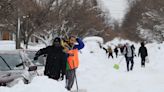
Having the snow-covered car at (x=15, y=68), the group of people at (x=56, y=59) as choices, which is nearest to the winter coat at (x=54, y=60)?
the group of people at (x=56, y=59)

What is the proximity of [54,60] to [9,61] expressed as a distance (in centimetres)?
122

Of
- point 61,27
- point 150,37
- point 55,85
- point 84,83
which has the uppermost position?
point 55,85

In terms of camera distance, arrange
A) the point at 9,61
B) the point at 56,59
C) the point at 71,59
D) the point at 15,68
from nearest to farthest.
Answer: the point at 15,68 < the point at 9,61 < the point at 56,59 < the point at 71,59

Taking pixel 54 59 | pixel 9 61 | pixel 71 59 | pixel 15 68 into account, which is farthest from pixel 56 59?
pixel 15 68

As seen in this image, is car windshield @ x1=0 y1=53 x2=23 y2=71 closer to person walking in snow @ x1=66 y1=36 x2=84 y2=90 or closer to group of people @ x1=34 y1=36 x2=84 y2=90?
group of people @ x1=34 y1=36 x2=84 y2=90

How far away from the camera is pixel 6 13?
21.2m

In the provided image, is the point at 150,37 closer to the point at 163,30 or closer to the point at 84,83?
the point at 163,30

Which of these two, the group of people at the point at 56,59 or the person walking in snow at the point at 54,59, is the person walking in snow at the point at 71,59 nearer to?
the group of people at the point at 56,59

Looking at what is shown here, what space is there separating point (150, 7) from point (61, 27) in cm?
1523

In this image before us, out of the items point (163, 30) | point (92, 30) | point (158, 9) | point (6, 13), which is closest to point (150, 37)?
point (92, 30)

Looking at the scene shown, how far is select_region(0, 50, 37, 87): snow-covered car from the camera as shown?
938cm

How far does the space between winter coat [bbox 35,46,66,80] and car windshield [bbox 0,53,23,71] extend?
0.70m

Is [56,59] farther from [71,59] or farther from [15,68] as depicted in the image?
[15,68]

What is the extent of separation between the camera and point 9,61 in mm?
10773
